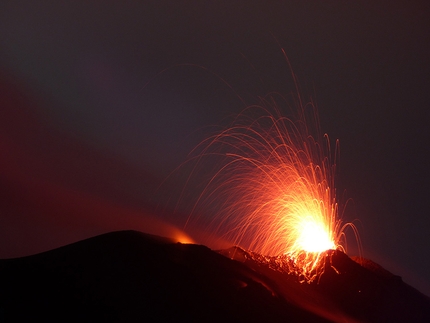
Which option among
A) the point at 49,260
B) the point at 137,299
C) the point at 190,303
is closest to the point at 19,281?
the point at 49,260

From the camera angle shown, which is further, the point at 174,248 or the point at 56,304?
the point at 174,248

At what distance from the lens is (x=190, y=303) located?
16719 millimetres

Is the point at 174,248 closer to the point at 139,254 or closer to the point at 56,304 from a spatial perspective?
the point at 139,254

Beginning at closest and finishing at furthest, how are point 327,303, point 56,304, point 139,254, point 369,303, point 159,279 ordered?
point 56,304
point 159,279
point 139,254
point 327,303
point 369,303

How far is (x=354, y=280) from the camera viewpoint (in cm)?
2652

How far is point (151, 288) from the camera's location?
17391 mm

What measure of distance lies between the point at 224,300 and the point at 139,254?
4302 millimetres

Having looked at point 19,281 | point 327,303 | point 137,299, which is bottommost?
point 19,281

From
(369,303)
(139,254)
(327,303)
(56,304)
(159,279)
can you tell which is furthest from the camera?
(369,303)

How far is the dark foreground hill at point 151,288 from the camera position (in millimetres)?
16219

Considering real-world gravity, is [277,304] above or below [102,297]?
above

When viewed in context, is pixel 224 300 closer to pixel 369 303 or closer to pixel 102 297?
pixel 102 297

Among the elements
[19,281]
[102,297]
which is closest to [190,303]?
[102,297]

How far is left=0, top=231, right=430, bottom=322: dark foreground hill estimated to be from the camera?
16.2 m
